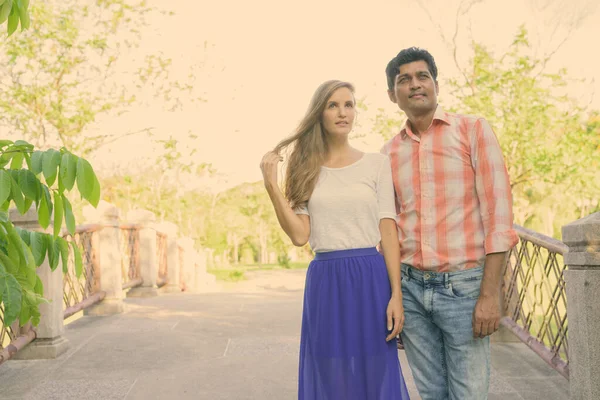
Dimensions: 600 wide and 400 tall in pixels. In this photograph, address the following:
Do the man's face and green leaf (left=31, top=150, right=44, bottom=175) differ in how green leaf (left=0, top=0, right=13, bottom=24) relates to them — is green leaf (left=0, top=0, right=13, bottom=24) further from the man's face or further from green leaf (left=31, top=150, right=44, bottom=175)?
the man's face

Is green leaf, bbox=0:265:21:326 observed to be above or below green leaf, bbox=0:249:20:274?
below

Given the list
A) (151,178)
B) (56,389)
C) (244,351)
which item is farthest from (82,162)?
(151,178)

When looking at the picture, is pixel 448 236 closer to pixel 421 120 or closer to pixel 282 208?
pixel 421 120

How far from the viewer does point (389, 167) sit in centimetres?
304

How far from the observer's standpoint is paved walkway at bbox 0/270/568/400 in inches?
188

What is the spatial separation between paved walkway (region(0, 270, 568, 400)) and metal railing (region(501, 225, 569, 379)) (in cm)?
25

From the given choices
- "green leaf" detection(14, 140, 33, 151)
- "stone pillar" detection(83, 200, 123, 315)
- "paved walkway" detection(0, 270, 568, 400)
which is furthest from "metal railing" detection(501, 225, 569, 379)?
"stone pillar" detection(83, 200, 123, 315)

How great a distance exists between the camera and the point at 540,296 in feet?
18.2

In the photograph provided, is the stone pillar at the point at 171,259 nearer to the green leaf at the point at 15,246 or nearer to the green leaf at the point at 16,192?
the green leaf at the point at 15,246

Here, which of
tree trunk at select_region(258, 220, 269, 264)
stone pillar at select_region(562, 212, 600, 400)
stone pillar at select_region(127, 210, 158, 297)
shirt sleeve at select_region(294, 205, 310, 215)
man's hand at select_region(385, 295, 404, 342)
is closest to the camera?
man's hand at select_region(385, 295, 404, 342)

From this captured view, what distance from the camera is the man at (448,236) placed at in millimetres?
2748

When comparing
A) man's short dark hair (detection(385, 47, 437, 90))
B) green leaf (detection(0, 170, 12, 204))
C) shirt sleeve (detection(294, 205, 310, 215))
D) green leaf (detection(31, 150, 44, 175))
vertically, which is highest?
man's short dark hair (detection(385, 47, 437, 90))

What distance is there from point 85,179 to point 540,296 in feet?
14.3

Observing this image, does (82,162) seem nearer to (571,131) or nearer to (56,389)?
(56,389)
